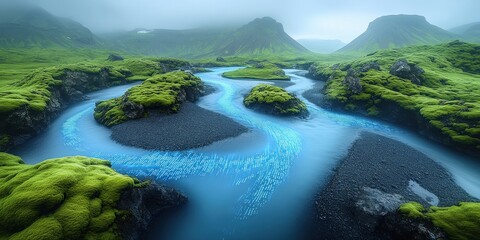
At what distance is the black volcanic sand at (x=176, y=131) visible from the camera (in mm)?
43094

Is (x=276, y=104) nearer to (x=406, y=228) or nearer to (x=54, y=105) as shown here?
(x=406, y=228)

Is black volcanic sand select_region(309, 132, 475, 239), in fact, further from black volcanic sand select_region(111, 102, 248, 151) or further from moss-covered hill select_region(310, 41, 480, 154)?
black volcanic sand select_region(111, 102, 248, 151)

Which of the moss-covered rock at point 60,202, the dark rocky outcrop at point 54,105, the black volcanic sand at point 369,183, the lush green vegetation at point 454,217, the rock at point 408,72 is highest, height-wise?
the rock at point 408,72

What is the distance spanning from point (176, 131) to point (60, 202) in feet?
95.3

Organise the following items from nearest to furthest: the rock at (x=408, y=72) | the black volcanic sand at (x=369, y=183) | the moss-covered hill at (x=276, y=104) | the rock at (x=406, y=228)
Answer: the rock at (x=406, y=228) → the black volcanic sand at (x=369, y=183) → the moss-covered hill at (x=276, y=104) → the rock at (x=408, y=72)

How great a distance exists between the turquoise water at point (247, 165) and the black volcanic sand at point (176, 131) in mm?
2061

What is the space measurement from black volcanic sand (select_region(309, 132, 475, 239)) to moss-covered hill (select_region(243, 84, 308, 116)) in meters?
23.1

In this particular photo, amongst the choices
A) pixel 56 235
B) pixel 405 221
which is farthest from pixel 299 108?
pixel 56 235

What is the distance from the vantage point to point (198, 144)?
141 ft

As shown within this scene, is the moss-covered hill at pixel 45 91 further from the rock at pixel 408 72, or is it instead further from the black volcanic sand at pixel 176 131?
the rock at pixel 408 72

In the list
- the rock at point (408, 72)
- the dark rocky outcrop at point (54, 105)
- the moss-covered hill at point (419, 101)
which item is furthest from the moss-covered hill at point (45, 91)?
the rock at point (408, 72)

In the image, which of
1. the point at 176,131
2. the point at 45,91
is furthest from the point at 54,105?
the point at 176,131

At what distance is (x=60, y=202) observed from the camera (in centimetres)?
1972

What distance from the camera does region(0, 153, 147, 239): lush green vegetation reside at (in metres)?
17.5
